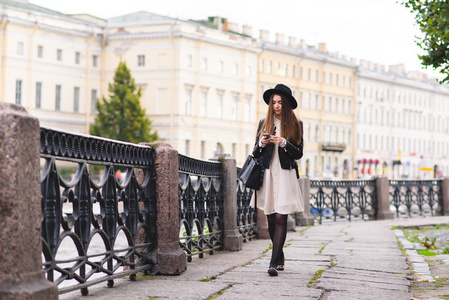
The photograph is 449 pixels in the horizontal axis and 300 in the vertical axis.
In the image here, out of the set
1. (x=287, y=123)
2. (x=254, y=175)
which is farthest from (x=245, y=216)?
(x=287, y=123)

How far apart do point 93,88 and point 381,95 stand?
4224cm

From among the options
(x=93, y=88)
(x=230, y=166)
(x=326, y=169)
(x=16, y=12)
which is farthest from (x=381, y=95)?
(x=230, y=166)

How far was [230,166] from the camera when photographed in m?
10.7

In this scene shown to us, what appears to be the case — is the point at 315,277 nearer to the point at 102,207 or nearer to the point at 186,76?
the point at 102,207

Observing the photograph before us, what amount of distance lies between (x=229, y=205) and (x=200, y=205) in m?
1.29

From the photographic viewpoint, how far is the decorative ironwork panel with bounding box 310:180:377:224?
2139 centimetres

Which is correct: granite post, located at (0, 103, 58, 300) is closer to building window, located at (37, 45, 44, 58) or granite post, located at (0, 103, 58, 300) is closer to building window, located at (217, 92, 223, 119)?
building window, located at (37, 45, 44, 58)

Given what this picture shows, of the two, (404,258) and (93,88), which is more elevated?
(93,88)

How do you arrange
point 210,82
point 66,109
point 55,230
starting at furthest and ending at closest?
point 210,82 < point 66,109 < point 55,230

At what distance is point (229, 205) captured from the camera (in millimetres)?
10656

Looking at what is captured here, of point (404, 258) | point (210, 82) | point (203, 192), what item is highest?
point (210, 82)

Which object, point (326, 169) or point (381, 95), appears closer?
point (326, 169)

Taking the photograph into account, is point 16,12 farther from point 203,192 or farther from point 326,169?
point 203,192

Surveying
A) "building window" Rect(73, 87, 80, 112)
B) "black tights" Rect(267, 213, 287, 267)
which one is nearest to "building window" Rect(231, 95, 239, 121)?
"building window" Rect(73, 87, 80, 112)
